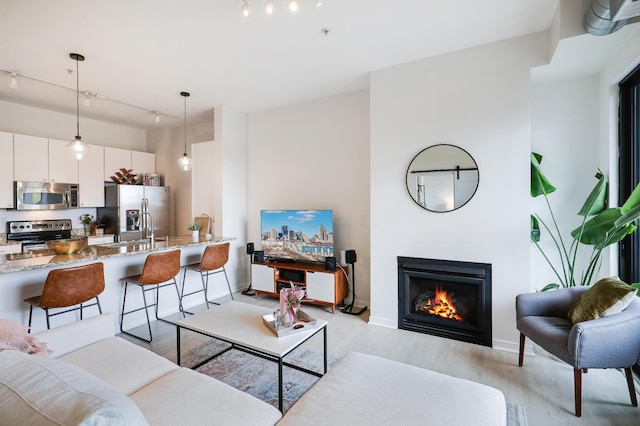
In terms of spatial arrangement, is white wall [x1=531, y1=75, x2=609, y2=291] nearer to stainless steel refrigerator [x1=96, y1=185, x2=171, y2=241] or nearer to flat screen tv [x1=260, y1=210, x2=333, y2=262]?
flat screen tv [x1=260, y1=210, x2=333, y2=262]

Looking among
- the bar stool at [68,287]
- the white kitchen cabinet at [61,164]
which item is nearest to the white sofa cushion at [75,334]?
the bar stool at [68,287]

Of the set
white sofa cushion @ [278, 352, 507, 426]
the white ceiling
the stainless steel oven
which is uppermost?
the white ceiling

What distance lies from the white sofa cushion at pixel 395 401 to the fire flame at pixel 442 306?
1710 millimetres

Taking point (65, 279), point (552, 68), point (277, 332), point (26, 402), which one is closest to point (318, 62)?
point (552, 68)

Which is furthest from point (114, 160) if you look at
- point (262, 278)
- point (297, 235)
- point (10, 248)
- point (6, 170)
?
point (297, 235)

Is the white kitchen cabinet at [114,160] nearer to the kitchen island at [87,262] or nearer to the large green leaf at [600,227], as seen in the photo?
the kitchen island at [87,262]

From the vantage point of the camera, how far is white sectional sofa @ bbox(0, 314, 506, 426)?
0.84 m

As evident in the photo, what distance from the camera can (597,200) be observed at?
2570 millimetres

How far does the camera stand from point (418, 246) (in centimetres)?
322

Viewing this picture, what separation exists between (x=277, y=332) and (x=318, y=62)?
2723 mm

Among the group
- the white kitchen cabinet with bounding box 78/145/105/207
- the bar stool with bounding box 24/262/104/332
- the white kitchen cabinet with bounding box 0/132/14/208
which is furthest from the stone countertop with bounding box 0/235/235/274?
the white kitchen cabinet with bounding box 78/145/105/207

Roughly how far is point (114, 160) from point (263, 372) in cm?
468

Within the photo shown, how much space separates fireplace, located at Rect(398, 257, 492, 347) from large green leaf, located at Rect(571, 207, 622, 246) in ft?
2.59

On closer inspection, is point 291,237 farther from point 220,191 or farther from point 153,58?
point 153,58
